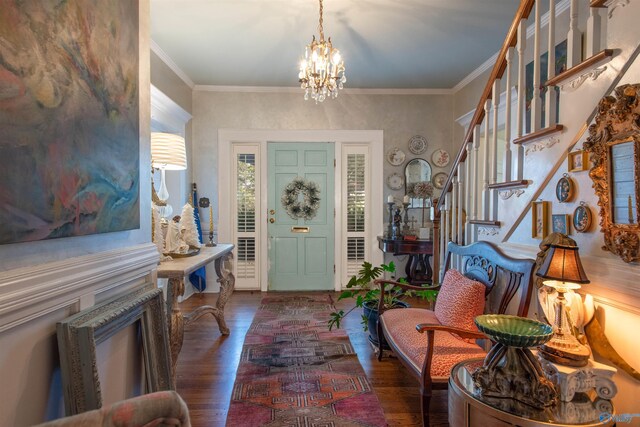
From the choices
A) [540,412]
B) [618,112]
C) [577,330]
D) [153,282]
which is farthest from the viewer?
[153,282]

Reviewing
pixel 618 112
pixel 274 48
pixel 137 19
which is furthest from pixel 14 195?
pixel 274 48

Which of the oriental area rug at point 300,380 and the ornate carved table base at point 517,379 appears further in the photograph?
the oriental area rug at point 300,380

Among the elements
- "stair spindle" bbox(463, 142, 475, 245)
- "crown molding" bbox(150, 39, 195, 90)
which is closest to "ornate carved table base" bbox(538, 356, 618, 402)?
"stair spindle" bbox(463, 142, 475, 245)

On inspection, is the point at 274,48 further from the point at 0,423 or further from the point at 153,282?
the point at 0,423

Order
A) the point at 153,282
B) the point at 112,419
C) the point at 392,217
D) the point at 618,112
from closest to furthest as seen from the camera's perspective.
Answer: the point at 112,419 → the point at 618,112 → the point at 153,282 → the point at 392,217

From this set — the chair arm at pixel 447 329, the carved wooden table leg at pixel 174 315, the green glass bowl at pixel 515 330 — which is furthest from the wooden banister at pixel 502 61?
the carved wooden table leg at pixel 174 315

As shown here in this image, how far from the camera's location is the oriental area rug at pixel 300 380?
201 centimetres

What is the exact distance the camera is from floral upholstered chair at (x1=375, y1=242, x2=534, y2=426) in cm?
174

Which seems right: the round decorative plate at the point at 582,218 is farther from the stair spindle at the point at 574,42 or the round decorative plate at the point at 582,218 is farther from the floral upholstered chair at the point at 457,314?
the stair spindle at the point at 574,42

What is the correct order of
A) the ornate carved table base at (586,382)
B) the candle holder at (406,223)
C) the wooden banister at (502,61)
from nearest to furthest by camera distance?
the ornate carved table base at (586,382), the wooden banister at (502,61), the candle holder at (406,223)

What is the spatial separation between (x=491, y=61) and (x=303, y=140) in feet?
7.96

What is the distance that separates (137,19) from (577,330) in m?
2.38

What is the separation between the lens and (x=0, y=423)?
3.01 ft

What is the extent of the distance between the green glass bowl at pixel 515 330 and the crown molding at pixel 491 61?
8.82 ft
